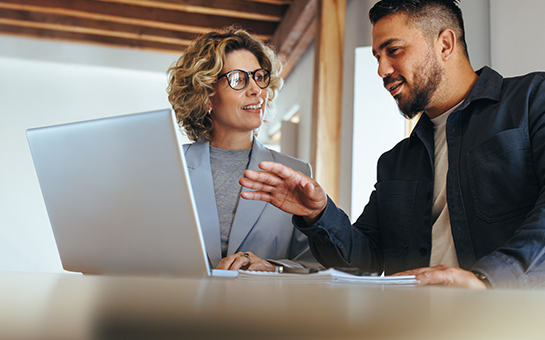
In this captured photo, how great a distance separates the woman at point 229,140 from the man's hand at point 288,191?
1.20 feet

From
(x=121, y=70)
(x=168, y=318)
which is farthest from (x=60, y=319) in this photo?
(x=121, y=70)

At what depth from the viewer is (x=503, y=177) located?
1.21m

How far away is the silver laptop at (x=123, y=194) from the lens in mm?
757

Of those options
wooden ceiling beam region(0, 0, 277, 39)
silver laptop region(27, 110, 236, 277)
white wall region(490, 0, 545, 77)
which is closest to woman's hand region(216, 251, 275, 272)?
silver laptop region(27, 110, 236, 277)

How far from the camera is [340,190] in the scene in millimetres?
3363

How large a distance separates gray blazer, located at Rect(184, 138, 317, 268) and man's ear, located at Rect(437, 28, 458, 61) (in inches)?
33.1

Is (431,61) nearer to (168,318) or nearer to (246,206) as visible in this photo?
(246,206)

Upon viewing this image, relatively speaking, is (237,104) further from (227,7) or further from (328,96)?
(227,7)

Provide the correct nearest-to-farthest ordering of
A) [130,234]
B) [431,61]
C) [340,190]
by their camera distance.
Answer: [130,234]
[431,61]
[340,190]

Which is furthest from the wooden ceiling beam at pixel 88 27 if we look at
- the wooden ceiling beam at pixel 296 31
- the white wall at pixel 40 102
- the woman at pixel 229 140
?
the woman at pixel 229 140

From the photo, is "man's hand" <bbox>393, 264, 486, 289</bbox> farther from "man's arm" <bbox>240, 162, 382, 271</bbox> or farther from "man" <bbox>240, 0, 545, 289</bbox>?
"man's arm" <bbox>240, 162, 382, 271</bbox>

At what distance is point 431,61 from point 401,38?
0.46 feet

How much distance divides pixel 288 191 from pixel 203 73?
0.85 m

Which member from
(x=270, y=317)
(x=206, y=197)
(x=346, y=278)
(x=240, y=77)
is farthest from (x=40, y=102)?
(x=270, y=317)
